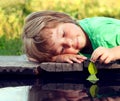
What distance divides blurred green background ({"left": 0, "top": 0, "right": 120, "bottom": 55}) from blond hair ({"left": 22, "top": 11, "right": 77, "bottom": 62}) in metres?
1.84

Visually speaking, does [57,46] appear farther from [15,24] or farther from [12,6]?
[12,6]

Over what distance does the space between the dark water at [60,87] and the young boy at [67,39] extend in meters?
0.14

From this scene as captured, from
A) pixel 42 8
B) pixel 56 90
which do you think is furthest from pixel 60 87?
pixel 42 8

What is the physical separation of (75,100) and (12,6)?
3.88m

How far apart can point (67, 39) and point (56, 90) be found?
18.3 inches

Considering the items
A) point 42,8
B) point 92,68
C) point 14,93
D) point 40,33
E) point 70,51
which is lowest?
point 14,93

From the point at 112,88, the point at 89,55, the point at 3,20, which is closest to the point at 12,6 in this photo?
the point at 3,20

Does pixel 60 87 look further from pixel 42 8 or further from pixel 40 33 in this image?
pixel 42 8

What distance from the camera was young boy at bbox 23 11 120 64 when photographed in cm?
399

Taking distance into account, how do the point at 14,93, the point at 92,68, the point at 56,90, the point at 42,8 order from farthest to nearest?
the point at 42,8
the point at 92,68
the point at 56,90
the point at 14,93

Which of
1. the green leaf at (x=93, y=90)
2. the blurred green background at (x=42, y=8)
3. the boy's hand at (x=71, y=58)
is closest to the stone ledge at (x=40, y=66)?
the boy's hand at (x=71, y=58)

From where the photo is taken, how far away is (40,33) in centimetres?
409

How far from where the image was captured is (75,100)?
342cm

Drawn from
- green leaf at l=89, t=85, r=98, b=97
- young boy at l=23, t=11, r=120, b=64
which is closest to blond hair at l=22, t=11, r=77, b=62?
young boy at l=23, t=11, r=120, b=64
